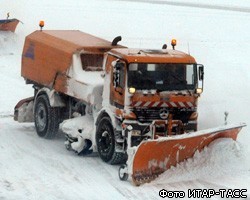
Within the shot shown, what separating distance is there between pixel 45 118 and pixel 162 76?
3.46 meters

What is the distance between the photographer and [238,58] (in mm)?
21359

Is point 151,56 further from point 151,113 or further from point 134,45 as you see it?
point 134,45

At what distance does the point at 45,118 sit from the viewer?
1240cm

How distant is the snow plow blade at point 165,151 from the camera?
9.05m

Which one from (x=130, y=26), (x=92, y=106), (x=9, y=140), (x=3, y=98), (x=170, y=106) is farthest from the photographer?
(x=130, y=26)

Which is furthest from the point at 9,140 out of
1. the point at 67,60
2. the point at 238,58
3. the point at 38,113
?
the point at 238,58

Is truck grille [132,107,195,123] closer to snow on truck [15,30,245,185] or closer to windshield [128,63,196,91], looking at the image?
snow on truck [15,30,245,185]

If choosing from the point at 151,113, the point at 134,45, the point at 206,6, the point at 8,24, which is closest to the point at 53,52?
the point at 151,113

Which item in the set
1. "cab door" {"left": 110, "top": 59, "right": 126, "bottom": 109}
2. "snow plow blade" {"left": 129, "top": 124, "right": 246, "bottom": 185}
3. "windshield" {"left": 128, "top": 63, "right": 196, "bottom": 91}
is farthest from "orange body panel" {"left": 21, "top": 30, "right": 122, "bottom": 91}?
"snow plow blade" {"left": 129, "top": 124, "right": 246, "bottom": 185}

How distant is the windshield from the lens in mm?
9789

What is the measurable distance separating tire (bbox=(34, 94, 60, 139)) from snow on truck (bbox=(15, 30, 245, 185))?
1.85 feet

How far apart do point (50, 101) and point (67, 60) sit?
1140mm

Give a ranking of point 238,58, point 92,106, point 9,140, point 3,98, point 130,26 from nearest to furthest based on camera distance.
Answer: point 92,106 < point 9,140 < point 3,98 < point 238,58 < point 130,26

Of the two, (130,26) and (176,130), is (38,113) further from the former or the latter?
(130,26)
